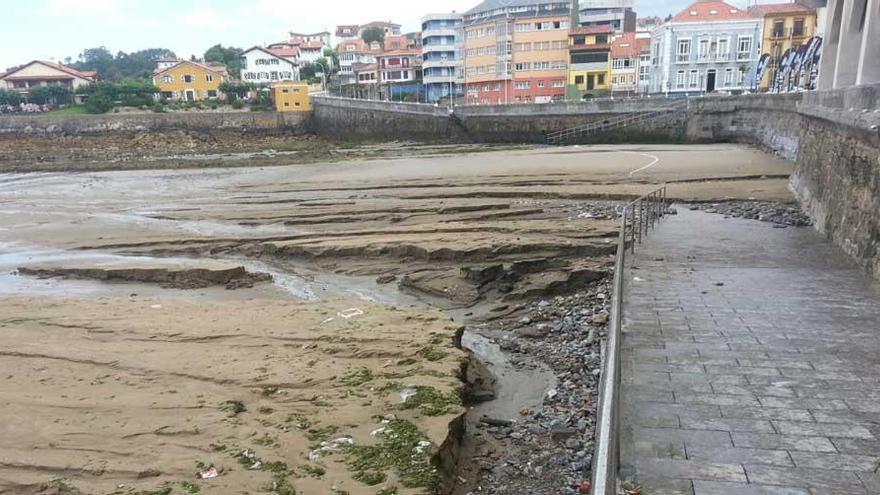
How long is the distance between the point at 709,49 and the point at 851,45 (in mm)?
45246

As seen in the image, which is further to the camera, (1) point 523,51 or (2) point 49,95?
(2) point 49,95

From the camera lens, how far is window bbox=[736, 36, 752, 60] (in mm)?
57500

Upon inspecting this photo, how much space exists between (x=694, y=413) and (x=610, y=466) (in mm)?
2908

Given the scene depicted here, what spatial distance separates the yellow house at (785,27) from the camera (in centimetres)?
5772

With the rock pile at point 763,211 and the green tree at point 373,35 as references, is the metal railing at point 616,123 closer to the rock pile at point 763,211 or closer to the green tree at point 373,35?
the rock pile at point 763,211

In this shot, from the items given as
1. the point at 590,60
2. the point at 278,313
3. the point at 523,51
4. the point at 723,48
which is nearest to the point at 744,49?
the point at 723,48

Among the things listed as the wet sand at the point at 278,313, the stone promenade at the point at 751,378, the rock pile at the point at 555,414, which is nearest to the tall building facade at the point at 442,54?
the wet sand at the point at 278,313

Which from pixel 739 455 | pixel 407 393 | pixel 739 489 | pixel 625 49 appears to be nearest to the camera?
pixel 739 489

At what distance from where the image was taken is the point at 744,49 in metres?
57.9

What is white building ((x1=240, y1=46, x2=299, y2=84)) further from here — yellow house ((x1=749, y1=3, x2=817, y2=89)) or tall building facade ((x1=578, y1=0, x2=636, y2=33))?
yellow house ((x1=749, y1=3, x2=817, y2=89))

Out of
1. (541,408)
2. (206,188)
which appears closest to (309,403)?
(541,408)

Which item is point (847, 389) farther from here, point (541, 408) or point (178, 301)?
point (178, 301)

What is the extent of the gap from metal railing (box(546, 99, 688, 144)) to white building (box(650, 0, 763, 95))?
62.7 feet

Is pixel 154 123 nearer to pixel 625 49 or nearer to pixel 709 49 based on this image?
pixel 625 49
